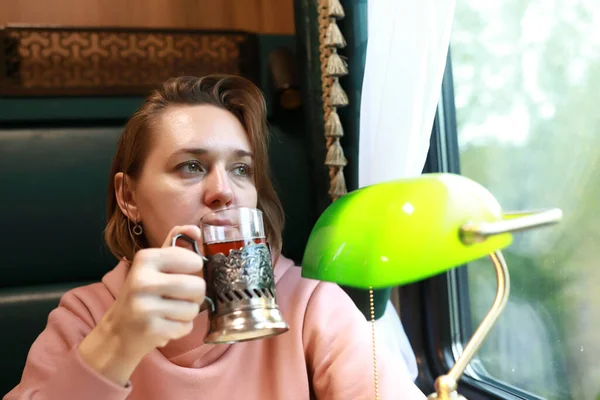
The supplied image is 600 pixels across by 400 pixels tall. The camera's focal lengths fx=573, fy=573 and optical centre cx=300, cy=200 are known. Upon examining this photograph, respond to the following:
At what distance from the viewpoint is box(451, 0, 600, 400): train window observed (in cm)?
120

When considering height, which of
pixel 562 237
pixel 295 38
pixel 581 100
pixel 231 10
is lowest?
pixel 562 237

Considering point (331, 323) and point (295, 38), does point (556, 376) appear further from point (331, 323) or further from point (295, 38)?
point (295, 38)

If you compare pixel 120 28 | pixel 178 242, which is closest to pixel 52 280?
pixel 120 28

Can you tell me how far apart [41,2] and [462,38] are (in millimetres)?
1774

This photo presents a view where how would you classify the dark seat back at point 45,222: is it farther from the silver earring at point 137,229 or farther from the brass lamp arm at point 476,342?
the brass lamp arm at point 476,342

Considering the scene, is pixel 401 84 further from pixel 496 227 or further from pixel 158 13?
pixel 158 13

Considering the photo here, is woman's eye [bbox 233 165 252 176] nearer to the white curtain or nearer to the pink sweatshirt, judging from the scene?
the pink sweatshirt

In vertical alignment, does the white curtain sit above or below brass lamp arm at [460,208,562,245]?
above

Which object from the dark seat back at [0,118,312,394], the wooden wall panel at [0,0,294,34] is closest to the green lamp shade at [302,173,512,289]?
the dark seat back at [0,118,312,394]

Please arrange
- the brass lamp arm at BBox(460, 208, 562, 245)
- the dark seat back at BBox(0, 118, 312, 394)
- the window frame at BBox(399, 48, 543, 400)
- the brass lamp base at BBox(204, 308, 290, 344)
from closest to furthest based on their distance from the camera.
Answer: the brass lamp arm at BBox(460, 208, 562, 245)
the brass lamp base at BBox(204, 308, 290, 344)
the window frame at BBox(399, 48, 543, 400)
the dark seat back at BBox(0, 118, 312, 394)

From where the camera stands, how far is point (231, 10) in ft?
8.59

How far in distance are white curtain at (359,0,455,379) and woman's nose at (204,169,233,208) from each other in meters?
0.47

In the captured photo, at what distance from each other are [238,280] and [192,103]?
0.61 meters

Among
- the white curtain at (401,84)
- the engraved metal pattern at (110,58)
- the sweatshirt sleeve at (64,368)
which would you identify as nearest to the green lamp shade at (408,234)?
the sweatshirt sleeve at (64,368)
